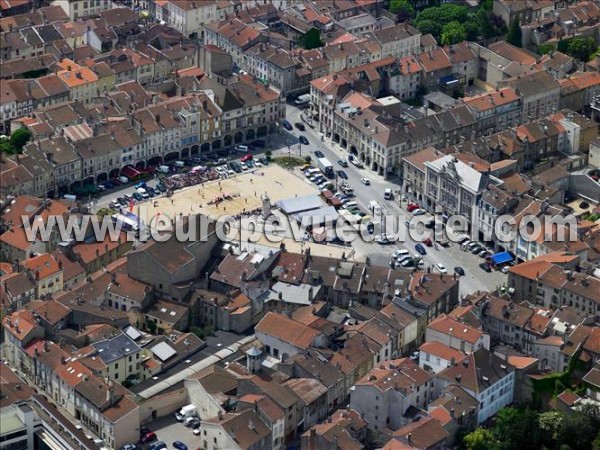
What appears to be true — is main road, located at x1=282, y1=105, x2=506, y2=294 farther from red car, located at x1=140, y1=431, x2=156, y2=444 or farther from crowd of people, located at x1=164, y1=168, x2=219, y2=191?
red car, located at x1=140, y1=431, x2=156, y2=444

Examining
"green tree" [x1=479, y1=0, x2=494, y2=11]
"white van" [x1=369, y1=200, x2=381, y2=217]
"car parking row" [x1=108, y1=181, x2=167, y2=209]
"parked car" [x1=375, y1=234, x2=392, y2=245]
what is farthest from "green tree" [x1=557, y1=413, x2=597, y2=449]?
"green tree" [x1=479, y1=0, x2=494, y2=11]

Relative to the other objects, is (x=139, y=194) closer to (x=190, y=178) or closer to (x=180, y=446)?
(x=190, y=178)

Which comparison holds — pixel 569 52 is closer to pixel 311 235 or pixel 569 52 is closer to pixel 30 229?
pixel 311 235

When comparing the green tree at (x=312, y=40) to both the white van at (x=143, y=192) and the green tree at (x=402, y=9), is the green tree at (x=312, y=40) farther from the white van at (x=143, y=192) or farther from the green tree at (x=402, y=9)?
the white van at (x=143, y=192)

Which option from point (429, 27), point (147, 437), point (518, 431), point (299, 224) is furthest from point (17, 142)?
point (518, 431)

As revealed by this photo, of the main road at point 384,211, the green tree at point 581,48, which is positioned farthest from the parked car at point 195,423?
the green tree at point 581,48
